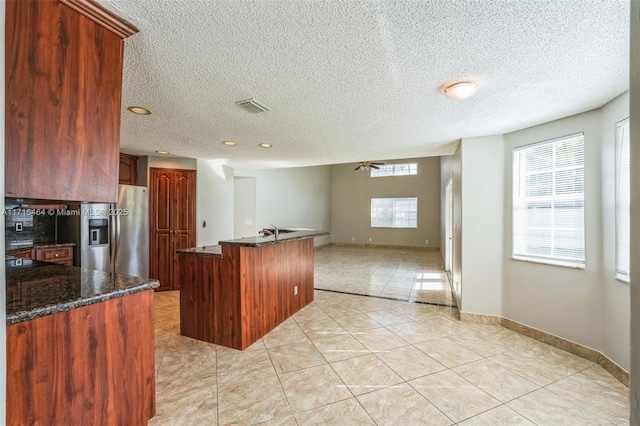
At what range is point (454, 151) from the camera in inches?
159

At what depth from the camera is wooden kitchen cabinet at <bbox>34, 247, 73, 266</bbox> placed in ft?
11.3

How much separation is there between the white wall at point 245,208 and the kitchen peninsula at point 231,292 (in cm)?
440

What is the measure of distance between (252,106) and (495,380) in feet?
9.72

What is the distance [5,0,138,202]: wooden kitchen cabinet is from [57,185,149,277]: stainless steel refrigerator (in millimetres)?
2897

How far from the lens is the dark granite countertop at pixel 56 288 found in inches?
45.1

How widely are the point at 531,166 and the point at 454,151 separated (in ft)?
3.58

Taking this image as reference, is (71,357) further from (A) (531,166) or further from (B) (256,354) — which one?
(A) (531,166)

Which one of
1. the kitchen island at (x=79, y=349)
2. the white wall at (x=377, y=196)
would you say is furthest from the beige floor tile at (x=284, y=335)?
the white wall at (x=377, y=196)

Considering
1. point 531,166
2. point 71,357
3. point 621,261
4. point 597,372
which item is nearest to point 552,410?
point 597,372

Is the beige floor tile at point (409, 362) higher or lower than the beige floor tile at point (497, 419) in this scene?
higher

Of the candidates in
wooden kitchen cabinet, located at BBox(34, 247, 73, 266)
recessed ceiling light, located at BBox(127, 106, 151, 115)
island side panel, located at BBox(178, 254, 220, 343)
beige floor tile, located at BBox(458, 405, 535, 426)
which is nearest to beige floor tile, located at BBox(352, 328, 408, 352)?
beige floor tile, located at BBox(458, 405, 535, 426)

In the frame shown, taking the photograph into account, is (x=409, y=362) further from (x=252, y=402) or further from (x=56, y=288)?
(x=56, y=288)

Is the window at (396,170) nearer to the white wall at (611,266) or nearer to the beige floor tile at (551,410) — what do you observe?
the white wall at (611,266)

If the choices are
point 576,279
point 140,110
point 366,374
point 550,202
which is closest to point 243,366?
point 366,374
